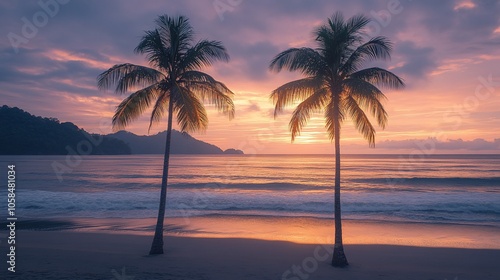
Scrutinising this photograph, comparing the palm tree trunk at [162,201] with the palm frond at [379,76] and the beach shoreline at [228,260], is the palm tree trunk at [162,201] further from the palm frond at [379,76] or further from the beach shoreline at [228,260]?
the palm frond at [379,76]

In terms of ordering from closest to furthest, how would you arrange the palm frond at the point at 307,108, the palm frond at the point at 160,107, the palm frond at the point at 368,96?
the palm frond at the point at 368,96
the palm frond at the point at 307,108
the palm frond at the point at 160,107

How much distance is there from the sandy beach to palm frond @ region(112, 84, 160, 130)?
16.8 ft

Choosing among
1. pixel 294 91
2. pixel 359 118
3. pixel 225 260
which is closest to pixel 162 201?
pixel 225 260

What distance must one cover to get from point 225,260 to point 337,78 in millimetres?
7850

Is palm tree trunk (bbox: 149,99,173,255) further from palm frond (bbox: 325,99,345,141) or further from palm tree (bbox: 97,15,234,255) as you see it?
palm frond (bbox: 325,99,345,141)

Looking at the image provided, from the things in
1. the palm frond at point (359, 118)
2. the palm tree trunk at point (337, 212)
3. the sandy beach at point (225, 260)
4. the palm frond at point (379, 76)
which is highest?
the palm frond at point (379, 76)

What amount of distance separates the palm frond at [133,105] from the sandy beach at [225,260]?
5.12m

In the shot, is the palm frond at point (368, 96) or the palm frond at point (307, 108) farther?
the palm frond at point (307, 108)

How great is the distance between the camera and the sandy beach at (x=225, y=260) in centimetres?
1165

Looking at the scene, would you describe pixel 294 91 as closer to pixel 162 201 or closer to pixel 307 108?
pixel 307 108

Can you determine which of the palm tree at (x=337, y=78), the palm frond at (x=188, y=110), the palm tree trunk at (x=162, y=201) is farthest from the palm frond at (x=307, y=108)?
the palm tree trunk at (x=162, y=201)

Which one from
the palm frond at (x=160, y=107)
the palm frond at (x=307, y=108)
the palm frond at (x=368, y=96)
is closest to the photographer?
the palm frond at (x=368, y=96)

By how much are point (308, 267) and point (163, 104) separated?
8070 millimetres

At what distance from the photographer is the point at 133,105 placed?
42.6 feet
